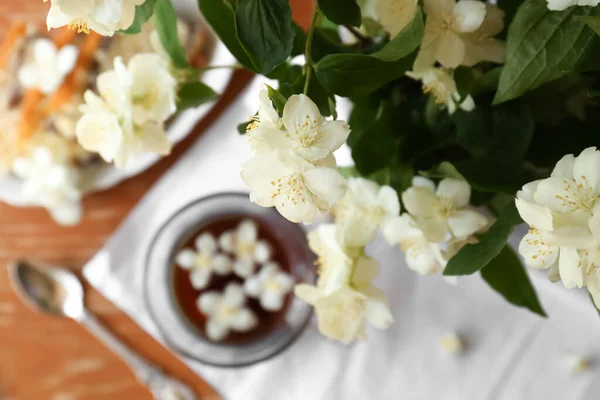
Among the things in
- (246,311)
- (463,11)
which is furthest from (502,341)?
(463,11)

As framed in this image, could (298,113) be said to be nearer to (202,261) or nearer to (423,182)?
(423,182)

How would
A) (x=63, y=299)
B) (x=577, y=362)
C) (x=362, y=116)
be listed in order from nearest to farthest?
(x=362, y=116)
(x=577, y=362)
(x=63, y=299)

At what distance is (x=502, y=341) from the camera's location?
18.8 inches

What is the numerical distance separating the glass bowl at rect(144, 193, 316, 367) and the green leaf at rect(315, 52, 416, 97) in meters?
0.28

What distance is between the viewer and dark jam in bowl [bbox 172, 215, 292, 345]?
1.67ft

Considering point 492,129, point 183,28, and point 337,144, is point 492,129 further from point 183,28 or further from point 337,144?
point 183,28

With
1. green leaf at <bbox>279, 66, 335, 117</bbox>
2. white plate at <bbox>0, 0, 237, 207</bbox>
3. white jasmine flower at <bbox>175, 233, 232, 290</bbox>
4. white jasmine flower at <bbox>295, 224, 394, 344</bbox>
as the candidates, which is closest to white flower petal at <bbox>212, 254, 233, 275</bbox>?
white jasmine flower at <bbox>175, 233, 232, 290</bbox>

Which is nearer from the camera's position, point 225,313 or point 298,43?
point 298,43

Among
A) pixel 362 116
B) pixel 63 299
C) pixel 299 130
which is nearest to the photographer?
pixel 299 130

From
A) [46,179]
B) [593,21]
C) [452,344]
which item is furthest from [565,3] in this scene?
[46,179]

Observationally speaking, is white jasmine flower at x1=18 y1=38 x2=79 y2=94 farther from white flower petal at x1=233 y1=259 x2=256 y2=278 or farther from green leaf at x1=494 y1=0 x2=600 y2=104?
green leaf at x1=494 y1=0 x2=600 y2=104

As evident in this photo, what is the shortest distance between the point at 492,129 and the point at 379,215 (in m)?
0.07

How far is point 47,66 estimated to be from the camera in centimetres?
53

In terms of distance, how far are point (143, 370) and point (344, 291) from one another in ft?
1.05
